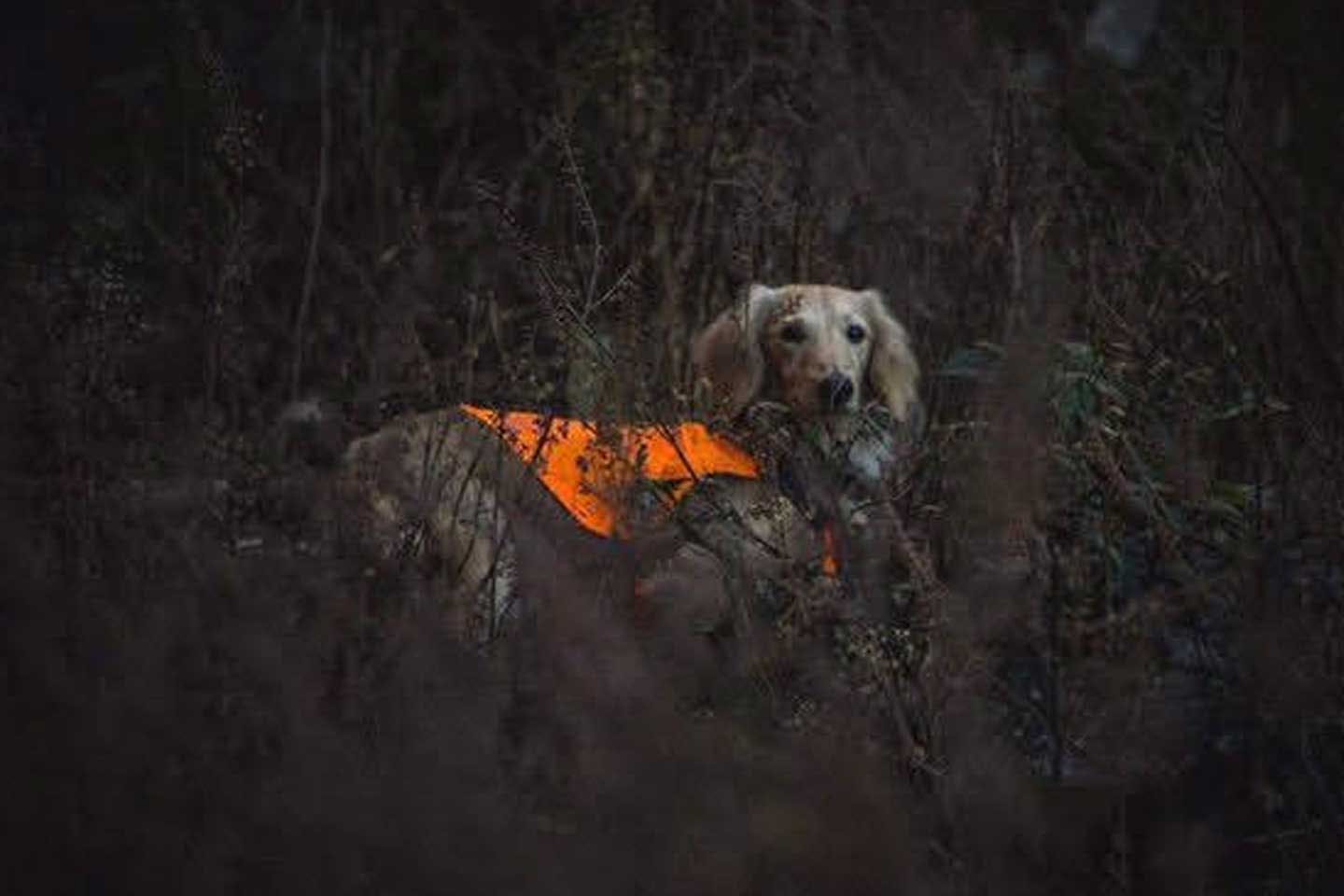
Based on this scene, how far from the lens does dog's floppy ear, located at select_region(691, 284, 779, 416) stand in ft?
13.2

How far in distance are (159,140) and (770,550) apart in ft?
10.0

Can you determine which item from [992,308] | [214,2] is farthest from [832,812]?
[214,2]

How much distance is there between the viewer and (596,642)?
2328 millimetres

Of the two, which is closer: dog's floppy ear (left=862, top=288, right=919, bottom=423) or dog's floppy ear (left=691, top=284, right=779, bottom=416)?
dog's floppy ear (left=691, top=284, right=779, bottom=416)

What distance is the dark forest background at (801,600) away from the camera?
2084 millimetres

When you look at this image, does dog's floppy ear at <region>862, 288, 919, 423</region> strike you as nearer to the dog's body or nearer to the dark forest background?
the dark forest background

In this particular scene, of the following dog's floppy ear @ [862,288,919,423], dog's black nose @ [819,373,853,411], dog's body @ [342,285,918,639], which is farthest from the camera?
dog's floppy ear @ [862,288,919,423]

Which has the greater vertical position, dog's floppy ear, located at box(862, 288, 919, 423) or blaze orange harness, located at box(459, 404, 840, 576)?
dog's floppy ear, located at box(862, 288, 919, 423)

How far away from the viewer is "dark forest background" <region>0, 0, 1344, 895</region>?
2084 millimetres

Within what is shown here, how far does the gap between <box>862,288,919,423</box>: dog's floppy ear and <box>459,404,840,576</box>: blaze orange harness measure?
3.24 feet

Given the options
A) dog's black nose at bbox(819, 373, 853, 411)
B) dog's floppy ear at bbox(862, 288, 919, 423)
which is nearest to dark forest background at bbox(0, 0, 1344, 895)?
dog's floppy ear at bbox(862, 288, 919, 423)

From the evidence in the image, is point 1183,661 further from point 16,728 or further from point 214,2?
point 214,2

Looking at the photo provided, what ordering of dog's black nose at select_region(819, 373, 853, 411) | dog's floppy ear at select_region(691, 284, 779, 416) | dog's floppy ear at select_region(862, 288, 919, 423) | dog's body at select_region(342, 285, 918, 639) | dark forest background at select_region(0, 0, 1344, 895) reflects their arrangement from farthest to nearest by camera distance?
dog's floppy ear at select_region(862, 288, 919, 423)
dog's black nose at select_region(819, 373, 853, 411)
dog's floppy ear at select_region(691, 284, 779, 416)
dog's body at select_region(342, 285, 918, 639)
dark forest background at select_region(0, 0, 1344, 895)

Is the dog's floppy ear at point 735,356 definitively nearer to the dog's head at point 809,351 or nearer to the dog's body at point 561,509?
the dog's head at point 809,351
